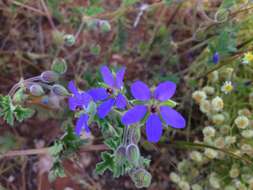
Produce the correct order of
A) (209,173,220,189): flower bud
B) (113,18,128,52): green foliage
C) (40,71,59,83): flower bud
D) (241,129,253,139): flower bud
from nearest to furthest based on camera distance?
(40,71,59,83): flower bud, (241,129,253,139): flower bud, (209,173,220,189): flower bud, (113,18,128,52): green foliage

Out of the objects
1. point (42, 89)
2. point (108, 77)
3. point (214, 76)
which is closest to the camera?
point (108, 77)

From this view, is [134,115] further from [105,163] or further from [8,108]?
[8,108]

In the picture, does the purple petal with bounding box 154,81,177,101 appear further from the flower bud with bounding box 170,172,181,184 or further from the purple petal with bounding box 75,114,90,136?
the flower bud with bounding box 170,172,181,184

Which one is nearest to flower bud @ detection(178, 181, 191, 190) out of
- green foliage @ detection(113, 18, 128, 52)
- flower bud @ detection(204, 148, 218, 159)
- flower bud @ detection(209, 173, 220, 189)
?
flower bud @ detection(209, 173, 220, 189)

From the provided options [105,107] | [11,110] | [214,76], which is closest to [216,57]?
[214,76]

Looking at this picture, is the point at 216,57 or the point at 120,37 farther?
the point at 120,37

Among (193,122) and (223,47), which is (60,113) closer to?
(193,122)

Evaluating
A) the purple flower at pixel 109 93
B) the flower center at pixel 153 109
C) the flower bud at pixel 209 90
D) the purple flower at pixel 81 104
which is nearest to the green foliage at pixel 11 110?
the purple flower at pixel 81 104
